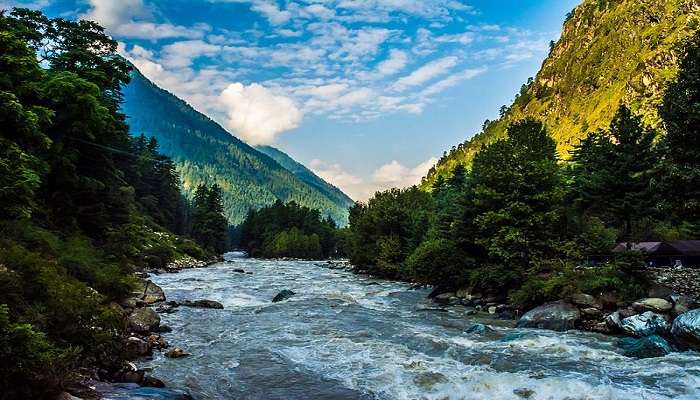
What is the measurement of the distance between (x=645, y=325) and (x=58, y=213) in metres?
31.7

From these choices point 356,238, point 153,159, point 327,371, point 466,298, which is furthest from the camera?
point 153,159

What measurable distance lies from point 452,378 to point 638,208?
88.6 feet

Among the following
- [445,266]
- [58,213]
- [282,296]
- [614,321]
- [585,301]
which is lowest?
[282,296]

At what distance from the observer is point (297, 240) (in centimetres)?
13150

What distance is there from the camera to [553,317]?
915 inches

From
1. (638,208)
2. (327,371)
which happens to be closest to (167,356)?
(327,371)

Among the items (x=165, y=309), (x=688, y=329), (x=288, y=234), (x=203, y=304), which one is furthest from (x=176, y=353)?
(x=288, y=234)

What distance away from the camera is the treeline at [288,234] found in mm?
130500

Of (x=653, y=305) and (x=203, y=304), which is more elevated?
(x=653, y=305)

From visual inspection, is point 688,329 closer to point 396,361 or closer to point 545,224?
point 396,361

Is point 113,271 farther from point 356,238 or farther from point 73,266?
point 356,238

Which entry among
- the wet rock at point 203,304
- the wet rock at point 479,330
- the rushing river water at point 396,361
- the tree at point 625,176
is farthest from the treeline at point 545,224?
the wet rock at point 203,304

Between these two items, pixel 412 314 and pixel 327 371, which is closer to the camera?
pixel 327 371

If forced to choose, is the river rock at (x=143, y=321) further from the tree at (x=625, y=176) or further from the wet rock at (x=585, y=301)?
the tree at (x=625, y=176)
